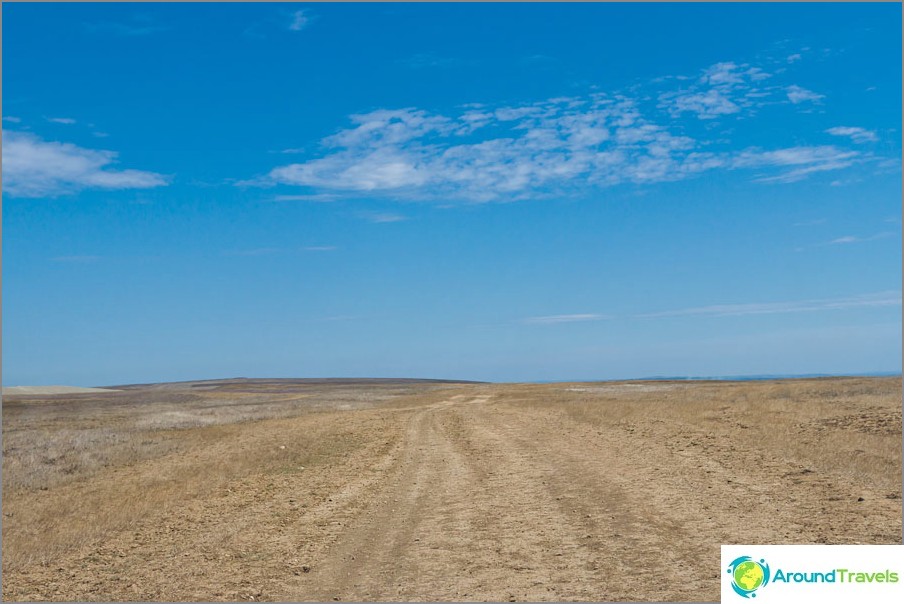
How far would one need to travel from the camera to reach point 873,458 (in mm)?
19031

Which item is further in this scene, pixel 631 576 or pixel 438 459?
pixel 438 459

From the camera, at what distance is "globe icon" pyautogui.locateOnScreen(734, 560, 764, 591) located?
7.53m

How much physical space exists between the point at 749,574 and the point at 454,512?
741cm

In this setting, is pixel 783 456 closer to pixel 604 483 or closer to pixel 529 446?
pixel 604 483

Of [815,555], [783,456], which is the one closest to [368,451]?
[783,456]

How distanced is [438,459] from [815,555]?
15.7 meters

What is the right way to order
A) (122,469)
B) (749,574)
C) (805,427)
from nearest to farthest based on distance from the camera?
(749,574) → (805,427) → (122,469)
